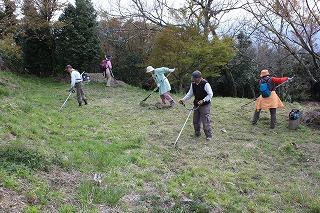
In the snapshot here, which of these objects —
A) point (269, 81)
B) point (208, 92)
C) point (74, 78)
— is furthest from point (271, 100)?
point (74, 78)

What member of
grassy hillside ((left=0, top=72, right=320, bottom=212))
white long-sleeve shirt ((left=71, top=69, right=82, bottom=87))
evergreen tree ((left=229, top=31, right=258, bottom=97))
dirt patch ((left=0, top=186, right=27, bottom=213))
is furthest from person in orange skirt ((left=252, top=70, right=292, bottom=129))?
evergreen tree ((left=229, top=31, right=258, bottom=97))

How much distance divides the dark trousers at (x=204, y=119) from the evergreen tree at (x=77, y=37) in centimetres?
1342

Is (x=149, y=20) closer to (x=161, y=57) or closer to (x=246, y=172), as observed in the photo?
(x=161, y=57)

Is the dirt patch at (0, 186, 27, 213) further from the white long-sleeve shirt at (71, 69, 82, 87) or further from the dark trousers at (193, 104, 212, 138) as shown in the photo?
the white long-sleeve shirt at (71, 69, 82, 87)

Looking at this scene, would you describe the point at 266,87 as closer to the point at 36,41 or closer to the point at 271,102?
the point at 271,102

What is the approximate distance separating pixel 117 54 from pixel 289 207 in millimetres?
22138

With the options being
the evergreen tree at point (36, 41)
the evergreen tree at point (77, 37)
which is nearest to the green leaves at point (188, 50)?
the evergreen tree at point (77, 37)

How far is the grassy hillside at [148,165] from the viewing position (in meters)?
5.86

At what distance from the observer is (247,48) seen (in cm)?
2983

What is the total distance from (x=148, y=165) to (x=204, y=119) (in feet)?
9.07

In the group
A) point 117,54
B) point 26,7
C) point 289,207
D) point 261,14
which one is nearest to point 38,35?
point 26,7

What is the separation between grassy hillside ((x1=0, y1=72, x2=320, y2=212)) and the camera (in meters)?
5.86

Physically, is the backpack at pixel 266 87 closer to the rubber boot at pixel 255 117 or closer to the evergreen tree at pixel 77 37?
the rubber boot at pixel 255 117

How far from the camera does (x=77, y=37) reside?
72.5 feet
